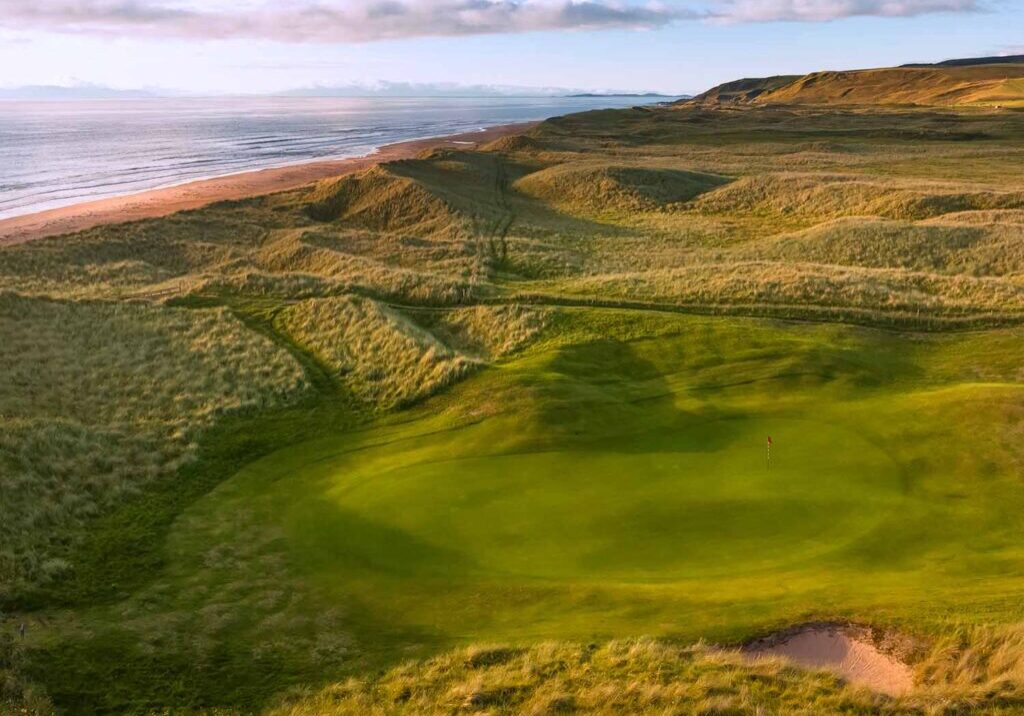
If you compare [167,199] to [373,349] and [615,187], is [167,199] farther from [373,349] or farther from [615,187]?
[373,349]

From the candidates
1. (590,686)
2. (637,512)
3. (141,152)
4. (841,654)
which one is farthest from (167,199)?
(841,654)

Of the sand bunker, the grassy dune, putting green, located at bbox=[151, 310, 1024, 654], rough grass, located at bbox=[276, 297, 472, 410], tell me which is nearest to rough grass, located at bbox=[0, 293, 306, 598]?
the grassy dune

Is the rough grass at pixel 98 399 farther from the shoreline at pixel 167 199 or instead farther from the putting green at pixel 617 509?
the shoreline at pixel 167 199

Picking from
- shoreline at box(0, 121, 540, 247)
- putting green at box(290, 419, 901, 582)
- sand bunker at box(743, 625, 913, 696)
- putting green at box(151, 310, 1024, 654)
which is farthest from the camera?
shoreline at box(0, 121, 540, 247)

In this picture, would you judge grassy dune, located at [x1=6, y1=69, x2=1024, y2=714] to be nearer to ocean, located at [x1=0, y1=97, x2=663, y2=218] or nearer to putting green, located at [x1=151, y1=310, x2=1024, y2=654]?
putting green, located at [x1=151, y1=310, x2=1024, y2=654]

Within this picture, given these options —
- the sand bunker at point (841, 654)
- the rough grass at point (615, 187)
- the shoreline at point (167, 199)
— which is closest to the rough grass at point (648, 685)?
the sand bunker at point (841, 654)
